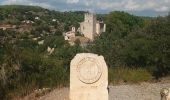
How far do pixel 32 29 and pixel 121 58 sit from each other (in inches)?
3103

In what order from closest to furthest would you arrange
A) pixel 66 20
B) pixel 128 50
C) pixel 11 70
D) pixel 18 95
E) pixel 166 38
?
pixel 18 95, pixel 11 70, pixel 166 38, pixel 128 50, pixel 66 20

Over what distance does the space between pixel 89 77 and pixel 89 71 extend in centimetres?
14

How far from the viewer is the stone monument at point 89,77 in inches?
364

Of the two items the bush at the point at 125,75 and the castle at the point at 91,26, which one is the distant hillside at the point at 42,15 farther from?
the bush at the point at 125,75

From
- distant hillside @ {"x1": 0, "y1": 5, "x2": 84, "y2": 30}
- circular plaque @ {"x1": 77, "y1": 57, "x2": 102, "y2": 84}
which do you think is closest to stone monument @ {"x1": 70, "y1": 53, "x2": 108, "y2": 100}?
circular plaque @ {"x1": 77, "y1": 57, "x2": 102, "y2": 84}

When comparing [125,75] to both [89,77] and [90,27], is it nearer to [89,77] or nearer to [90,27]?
[89,77]

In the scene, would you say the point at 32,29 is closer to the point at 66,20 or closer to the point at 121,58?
the point at 66,20

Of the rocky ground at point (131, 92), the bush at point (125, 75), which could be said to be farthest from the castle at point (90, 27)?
the rocky ground at point (131, 92)

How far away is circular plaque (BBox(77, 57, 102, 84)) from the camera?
9.22 m

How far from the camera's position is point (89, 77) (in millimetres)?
9242

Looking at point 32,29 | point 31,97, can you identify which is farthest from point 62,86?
point 32,29

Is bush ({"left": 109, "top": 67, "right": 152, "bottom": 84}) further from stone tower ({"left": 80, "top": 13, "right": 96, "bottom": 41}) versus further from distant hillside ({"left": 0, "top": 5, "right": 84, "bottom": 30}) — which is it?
distant hillside ({"left": 0, "top": 5, "right": 84, "bottom": 30})

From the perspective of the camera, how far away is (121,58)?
2622 cm

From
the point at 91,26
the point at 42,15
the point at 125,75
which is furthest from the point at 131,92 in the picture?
the point at 42,15
